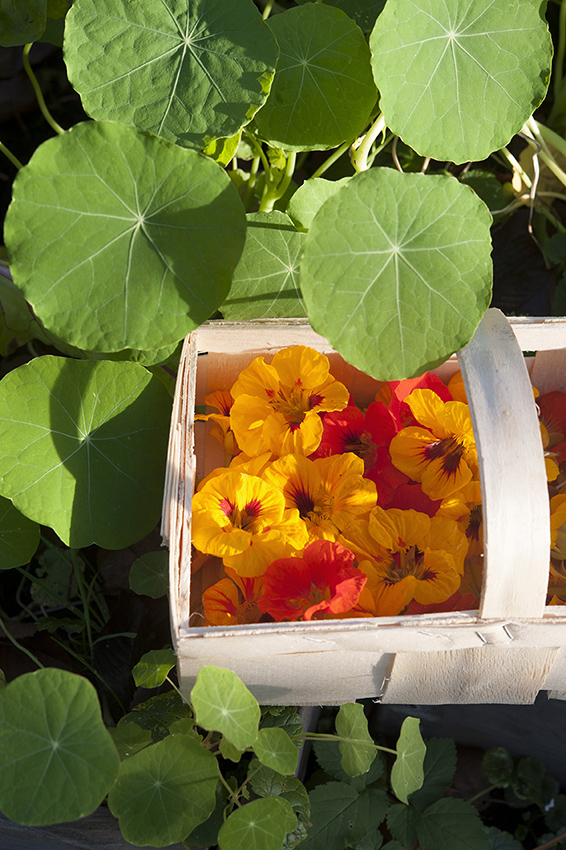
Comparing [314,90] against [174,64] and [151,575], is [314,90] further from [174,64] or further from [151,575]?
[151,575]

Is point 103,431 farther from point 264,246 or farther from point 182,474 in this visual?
Result: point 264,246

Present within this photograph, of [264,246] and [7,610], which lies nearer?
[264,246]

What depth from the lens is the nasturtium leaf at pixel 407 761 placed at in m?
0.81

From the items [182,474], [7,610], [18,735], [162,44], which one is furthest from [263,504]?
[7,610]

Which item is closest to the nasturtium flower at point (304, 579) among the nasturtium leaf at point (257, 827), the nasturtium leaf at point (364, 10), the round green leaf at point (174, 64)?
the nasturtium leaf at point (257, 827)

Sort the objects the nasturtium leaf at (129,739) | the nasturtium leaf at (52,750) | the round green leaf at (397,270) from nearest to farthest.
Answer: the nasturtium leaf at (52,750), the round green leaf at (397,270), the nasturtium leaf at (129,739)

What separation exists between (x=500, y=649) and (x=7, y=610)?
1.04m

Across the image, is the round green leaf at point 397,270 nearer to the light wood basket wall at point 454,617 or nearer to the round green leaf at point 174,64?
the light wood basket wall at point 454,617

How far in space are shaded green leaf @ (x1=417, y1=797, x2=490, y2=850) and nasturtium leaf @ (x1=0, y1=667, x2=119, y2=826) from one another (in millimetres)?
614

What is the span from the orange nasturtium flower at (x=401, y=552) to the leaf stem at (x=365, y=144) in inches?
23.1

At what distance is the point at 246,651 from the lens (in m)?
0.77

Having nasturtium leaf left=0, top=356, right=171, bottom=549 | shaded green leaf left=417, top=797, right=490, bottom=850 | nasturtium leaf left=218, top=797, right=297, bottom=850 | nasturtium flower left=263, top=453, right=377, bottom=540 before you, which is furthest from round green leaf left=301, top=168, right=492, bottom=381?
shaded green leaf left=417, top=797, right=490, bottom=850

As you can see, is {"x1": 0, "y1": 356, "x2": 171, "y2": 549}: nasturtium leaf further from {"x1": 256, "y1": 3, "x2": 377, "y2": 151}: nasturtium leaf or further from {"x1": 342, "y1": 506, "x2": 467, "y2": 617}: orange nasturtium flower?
{"x1": 256, "y1": 3, "x2": 377, "y2": 151}: nasturtium leaf

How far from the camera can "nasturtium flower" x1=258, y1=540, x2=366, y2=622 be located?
0.82 meters
